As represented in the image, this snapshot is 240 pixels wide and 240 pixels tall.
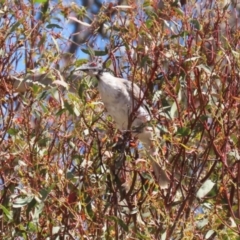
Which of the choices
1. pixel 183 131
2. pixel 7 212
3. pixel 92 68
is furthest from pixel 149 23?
pixel 7 212

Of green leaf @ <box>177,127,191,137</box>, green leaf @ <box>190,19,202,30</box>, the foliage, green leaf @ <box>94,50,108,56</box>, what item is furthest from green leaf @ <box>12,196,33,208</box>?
green leaf @ <box>190,19,202,30</box>

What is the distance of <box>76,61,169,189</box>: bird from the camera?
2758mm

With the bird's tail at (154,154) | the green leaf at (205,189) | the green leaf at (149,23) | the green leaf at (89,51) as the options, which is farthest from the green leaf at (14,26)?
the green leaf at (205,189)

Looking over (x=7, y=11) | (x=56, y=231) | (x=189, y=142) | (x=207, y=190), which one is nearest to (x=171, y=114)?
(x=189, y=142)

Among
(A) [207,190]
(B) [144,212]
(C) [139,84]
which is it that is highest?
(C) [139,84]

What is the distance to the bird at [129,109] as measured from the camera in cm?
276

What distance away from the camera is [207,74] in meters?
2.68

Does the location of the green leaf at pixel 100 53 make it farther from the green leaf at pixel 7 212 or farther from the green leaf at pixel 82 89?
the green leaf at pixel 7 212

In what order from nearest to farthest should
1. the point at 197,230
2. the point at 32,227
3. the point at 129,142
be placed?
the point at 197,230, the point at 32,227, the point at 129,142

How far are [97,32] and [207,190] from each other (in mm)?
842

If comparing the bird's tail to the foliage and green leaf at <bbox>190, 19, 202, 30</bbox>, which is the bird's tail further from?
green leaf at <bbox>190, 19, 202, 30</bbox>

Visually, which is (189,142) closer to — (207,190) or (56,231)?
(207,190)

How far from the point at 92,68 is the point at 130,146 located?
0.41 meters

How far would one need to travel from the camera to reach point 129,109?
10.7 feet
